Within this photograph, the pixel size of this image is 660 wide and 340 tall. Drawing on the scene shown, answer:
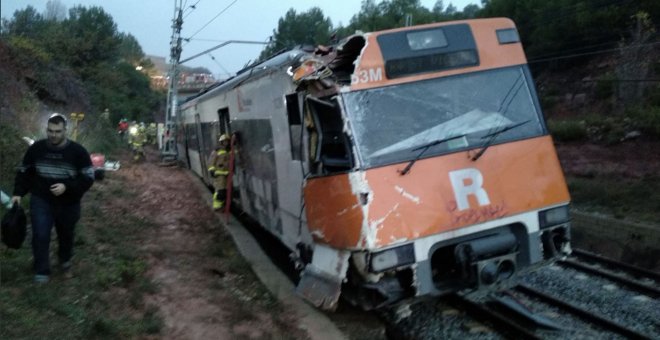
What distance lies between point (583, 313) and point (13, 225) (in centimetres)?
602

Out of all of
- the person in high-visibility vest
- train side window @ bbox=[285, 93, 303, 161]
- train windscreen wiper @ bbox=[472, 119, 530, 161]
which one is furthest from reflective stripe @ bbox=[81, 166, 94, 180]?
the person in high-visibility vest

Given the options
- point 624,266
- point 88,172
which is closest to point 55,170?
point 88,172

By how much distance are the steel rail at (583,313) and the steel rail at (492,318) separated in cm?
84

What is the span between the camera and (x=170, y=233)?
10.5 m

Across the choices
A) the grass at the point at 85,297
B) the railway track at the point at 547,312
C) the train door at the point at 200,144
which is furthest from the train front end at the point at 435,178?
the train door at the point at 200,144

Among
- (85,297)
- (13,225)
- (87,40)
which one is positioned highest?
(87,40)

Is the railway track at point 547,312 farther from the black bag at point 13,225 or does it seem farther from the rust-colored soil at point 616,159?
the rust-colored soil at point 616,159

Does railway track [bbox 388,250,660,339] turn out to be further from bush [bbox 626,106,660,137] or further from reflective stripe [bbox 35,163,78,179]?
bush [bbox 626,106,660,137]

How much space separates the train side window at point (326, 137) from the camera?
5930 millimetres

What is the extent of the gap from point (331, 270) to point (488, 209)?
1529 millimetres

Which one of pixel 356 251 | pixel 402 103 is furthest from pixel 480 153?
pixel 356 251

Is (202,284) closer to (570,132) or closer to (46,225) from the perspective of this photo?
(46,225)

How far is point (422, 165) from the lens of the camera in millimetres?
5758

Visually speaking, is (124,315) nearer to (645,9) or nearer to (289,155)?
(289,155)
